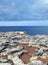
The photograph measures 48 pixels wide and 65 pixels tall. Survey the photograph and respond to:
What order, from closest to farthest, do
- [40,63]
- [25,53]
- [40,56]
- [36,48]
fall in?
[40,63], [40,56], [25,53], [36,48]

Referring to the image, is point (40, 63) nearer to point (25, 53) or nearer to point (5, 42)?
point (25, 53)

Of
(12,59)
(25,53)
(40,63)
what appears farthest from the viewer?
(25,53)

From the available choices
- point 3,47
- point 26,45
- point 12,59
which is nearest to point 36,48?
point 26,45

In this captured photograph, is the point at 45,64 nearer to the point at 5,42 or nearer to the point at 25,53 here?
the point at 25,53

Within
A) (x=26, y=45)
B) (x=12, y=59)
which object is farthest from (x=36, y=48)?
(x=12, y=59)

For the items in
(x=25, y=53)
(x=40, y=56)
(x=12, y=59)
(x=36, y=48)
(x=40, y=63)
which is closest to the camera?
(x=40, y=63)

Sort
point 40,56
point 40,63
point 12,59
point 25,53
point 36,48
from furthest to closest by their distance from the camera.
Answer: point 36,48, point 25,53, point 40,56, point 12,59, point 40,63

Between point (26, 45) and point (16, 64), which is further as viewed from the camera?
point (26, 45)

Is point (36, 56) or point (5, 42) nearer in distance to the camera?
point (36, 56)

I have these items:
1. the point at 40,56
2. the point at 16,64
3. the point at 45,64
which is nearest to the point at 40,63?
the point at 45,64
